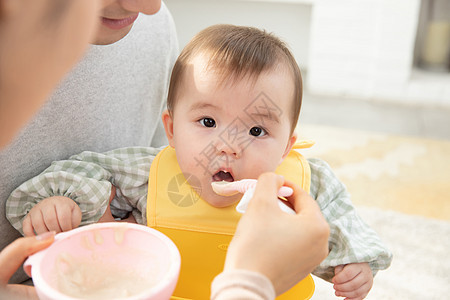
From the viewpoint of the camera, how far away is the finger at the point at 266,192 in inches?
27.0

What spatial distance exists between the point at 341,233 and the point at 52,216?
562 mm

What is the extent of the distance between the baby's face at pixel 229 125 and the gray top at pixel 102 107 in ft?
0.65

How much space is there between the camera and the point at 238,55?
0.98m

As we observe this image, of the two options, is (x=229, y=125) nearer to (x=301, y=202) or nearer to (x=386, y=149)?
(x=301, y=202)

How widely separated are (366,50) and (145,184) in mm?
2665

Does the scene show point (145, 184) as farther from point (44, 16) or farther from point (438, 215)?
point (438, 215)

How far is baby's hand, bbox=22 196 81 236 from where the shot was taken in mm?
919

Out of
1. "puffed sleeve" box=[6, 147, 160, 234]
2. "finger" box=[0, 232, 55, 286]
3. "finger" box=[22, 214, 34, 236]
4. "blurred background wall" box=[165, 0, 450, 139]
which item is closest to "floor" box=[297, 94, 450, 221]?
"blurred background wall" box=[165, 0, 450, 139]

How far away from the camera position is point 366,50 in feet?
11.2

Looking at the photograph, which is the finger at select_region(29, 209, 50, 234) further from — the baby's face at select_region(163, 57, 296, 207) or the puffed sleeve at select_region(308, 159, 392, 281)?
the puffed sleeve at select_region(308, 159, 392, 281)

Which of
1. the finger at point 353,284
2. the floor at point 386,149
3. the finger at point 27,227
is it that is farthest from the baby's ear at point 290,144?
the floor at point 386,149

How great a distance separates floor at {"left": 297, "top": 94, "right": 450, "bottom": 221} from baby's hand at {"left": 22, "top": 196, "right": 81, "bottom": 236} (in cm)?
153

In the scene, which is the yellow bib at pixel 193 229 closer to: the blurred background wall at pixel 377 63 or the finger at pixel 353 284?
the finger at pixel 353 284

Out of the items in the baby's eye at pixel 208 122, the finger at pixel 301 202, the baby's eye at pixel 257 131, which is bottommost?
the finger at pixel 301 202
